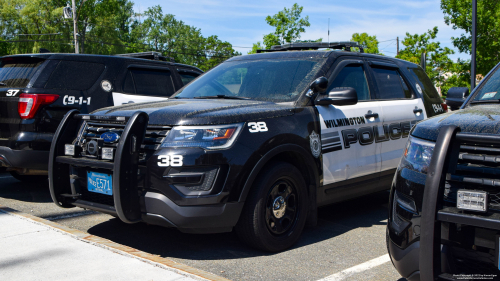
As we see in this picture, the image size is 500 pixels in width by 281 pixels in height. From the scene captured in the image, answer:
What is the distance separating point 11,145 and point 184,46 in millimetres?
85899

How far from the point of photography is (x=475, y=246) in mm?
2344

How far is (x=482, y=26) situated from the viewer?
79.2 feet

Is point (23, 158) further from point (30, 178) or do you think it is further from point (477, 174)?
point (477, 174)

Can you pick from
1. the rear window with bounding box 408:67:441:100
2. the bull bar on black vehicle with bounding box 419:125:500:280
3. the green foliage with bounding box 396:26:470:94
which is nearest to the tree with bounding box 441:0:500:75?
the green foliage with bounding box 396:26:470:94

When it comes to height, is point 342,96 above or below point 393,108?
above

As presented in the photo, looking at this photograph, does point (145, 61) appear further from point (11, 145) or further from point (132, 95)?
point (11, 145)

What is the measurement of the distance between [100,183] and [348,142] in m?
2.44

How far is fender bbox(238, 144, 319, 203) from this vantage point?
383 centimetres

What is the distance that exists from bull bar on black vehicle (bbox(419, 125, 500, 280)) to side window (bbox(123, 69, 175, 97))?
5.40 m

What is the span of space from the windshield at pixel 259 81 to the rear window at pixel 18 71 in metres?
2.14

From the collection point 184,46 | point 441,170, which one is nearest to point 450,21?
point 441,170

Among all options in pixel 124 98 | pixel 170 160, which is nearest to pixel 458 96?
pixel 170 160

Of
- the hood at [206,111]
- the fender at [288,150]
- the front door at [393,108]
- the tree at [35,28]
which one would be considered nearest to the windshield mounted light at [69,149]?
the hood at [206,111]

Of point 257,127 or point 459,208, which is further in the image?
point 257,127
